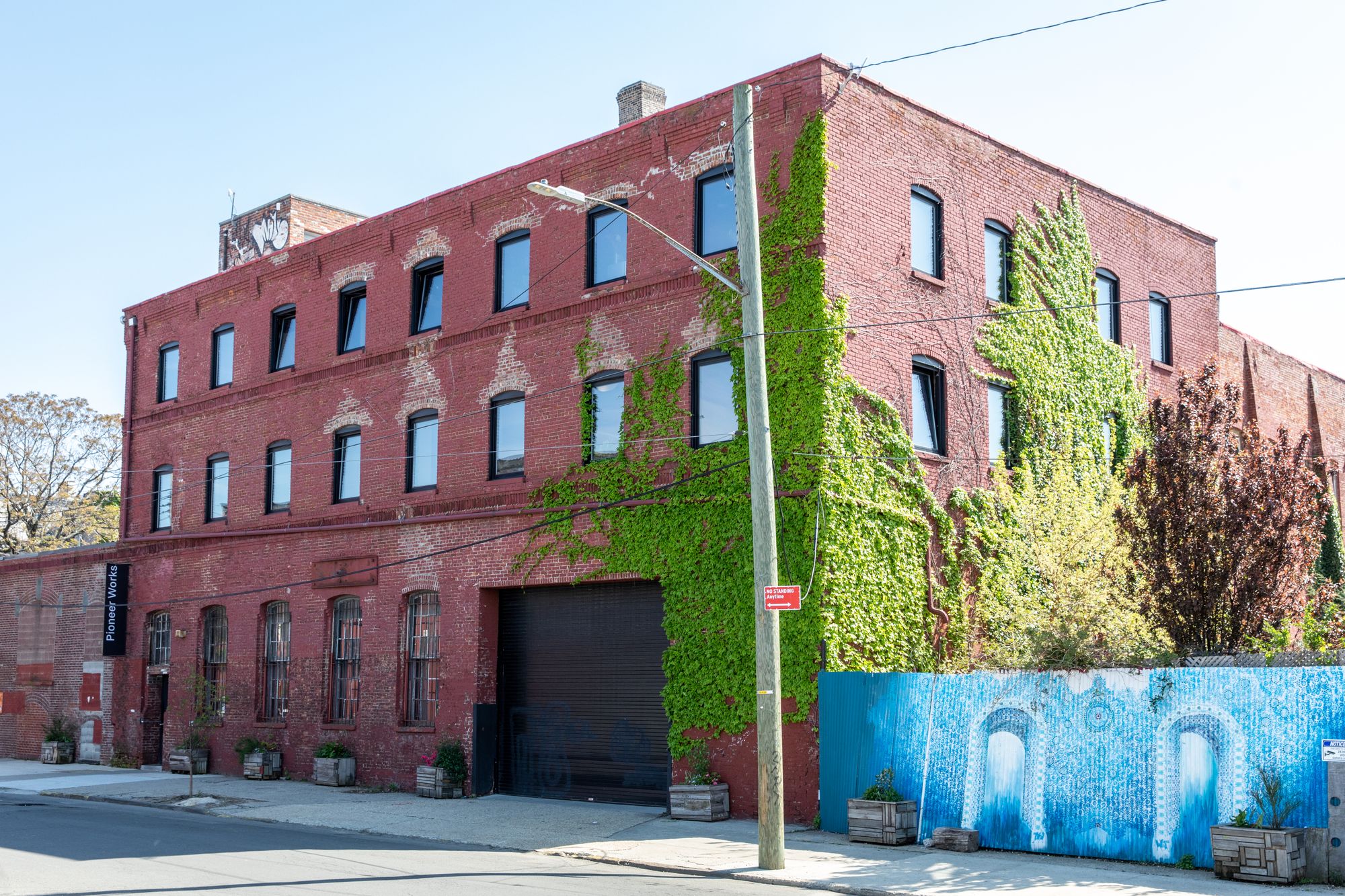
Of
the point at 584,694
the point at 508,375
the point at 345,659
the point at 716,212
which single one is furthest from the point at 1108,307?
the point at 345,659

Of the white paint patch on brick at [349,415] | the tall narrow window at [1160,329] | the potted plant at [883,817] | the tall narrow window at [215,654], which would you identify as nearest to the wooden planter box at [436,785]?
the white paint patch on brick at [349,415]

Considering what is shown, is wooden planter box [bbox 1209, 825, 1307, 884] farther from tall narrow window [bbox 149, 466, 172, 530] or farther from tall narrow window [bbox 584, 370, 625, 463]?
tall narrow window [bbox 149, 466, 172, 530]

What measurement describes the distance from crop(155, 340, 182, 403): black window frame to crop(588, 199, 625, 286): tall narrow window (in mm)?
13320

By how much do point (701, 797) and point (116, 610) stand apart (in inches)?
701

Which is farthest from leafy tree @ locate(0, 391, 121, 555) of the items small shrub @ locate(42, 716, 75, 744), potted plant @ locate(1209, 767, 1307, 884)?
potted plant @ locate(1209, 767, 1307, 884)

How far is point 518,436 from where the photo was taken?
74.7ft

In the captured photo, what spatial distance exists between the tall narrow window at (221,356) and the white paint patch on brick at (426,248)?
21.1 feet

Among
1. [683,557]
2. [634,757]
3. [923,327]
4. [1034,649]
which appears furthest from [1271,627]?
[634,757]

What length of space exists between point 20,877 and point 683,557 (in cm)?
976

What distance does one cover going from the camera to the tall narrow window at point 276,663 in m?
26.5

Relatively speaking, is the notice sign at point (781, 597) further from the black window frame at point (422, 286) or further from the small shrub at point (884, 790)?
the black window frame at point (422, 286)

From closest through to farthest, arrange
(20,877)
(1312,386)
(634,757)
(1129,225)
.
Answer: (20,877)
(634,757)
(1129,225)
(1312,386)

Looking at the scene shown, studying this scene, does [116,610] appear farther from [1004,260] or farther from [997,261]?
[1004,260]

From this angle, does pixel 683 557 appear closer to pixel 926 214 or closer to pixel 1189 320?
pixel 926 214
